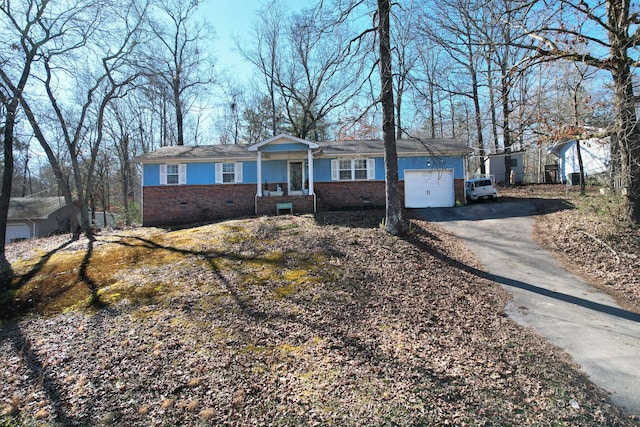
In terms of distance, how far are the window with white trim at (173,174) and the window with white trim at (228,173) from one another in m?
1.78

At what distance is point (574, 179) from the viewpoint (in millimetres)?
22172

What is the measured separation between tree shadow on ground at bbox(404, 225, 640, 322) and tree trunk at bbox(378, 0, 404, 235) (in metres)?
0.70

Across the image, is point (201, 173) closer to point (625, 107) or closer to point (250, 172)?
point (250, 172)

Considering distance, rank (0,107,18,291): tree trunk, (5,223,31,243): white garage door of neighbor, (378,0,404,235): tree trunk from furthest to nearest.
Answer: (5,223,31,243): white garage door of neighbor
(0,107,18,291): tree trunk
(378,0,404,235): tree trunk

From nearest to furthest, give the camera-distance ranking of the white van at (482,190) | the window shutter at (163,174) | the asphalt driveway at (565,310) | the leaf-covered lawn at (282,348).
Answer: the leaf-covered lawn at (282,348) → the asphalt driveway at (565,310) → the window shutter at (163,174) → the white van at (482,190)

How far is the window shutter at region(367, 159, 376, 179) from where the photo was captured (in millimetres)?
17641

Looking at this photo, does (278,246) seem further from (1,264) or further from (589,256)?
(1,264)

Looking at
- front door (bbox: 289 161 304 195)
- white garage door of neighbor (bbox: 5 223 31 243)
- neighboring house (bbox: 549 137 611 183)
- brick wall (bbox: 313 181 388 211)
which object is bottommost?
white garage door of neighbor (bbox: 5 223 31 243)

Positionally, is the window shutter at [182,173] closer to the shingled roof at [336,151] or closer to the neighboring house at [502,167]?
the shingled roof at [336,151]

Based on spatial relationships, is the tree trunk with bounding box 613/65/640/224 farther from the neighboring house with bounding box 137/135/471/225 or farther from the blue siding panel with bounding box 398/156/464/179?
the blue siding panel with bounding box 398/156/464/179

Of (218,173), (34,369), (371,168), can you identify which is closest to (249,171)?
(218,173)

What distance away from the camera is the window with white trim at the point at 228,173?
1809cm

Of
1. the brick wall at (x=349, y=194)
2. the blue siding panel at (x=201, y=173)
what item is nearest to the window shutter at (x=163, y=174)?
the blue siding panel at (x=201, y=173)

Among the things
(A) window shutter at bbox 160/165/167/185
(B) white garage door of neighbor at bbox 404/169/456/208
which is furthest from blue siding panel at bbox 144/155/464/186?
(B) white garage door of neighbor at bbox 404/169/456/208
